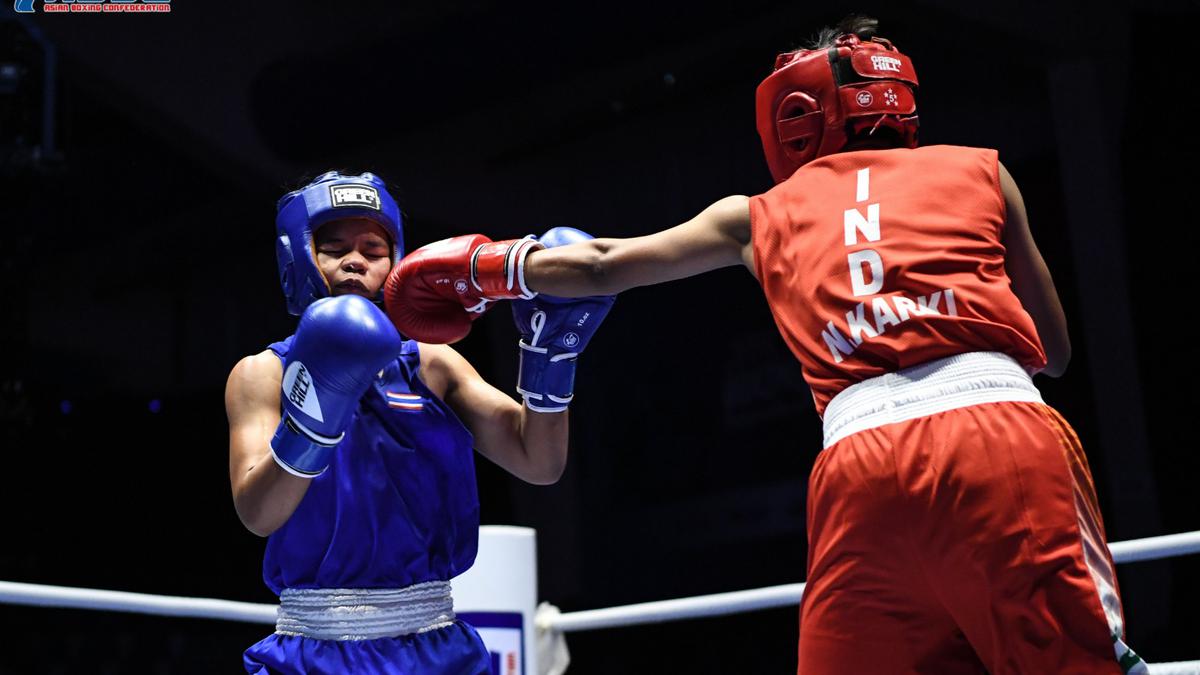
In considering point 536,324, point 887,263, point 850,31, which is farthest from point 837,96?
point 536,324

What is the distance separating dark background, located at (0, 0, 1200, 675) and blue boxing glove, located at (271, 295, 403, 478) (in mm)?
3719

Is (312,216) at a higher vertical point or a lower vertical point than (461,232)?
lower

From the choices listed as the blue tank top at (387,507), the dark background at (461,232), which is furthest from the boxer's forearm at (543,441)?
the dark background at (461,232)

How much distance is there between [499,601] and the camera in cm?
280

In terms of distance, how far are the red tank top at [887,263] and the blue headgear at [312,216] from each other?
72cm

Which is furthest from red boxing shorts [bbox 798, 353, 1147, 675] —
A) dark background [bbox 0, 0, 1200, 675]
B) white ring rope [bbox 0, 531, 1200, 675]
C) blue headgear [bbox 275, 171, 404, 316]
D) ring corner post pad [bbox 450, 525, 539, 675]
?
dark background [bbox 0, 0, 1200, 675]

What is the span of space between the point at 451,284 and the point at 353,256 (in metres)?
0.26

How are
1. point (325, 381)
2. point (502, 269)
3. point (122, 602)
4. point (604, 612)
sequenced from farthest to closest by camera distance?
point (604, 612) < point (122, 602) < point (502, 269) < point (325, 381)

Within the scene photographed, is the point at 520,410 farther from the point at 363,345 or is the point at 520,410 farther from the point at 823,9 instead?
the point at 823,9

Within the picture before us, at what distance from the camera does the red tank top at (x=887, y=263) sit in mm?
1518

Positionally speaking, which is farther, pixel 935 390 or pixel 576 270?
pixel 576 270

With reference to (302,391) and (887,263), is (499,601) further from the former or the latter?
(887,263)

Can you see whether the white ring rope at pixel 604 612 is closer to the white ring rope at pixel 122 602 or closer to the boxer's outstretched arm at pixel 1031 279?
the white ring rope at pixel 122 602

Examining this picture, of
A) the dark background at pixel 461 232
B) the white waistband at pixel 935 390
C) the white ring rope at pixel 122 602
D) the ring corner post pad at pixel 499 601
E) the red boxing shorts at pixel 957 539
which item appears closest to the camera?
the red boxing shorts at pixel 957 539
